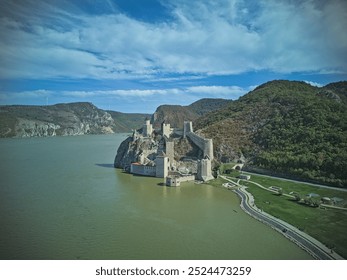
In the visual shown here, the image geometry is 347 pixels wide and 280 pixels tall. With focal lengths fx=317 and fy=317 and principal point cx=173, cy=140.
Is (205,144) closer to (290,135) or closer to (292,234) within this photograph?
(290,135)

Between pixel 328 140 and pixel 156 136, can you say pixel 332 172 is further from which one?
pixel 156 136

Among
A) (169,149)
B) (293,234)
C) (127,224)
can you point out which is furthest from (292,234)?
(169,149)

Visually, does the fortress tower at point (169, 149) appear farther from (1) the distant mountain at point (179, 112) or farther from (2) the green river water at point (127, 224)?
(1) the distant mountain at point (179, 112)

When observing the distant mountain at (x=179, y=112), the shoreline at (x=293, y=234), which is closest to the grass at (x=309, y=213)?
the shoreline at (x=293, y=234)

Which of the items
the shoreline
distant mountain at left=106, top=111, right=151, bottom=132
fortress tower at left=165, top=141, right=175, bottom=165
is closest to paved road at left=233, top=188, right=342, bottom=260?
the shoreline

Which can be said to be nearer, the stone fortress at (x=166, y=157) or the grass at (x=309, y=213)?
the grass at (x=309, y=213)

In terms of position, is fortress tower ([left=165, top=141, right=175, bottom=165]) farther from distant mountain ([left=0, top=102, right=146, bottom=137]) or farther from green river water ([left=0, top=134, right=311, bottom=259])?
distant mountain ([left=0, top=102, right=146, bottom=137])
